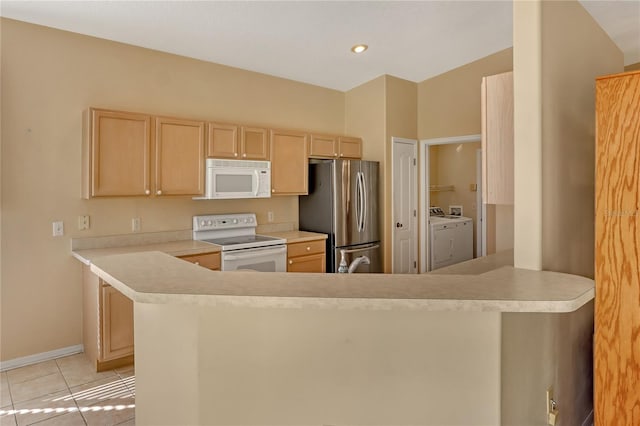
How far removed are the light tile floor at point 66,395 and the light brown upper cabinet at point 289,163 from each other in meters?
2.24

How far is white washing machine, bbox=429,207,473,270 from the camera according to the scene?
18.3 ft

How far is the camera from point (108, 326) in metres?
2.91

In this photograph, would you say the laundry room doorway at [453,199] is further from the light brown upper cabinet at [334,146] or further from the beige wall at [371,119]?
the light brown upper cabinet at [334,146]

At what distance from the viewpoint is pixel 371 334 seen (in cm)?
135

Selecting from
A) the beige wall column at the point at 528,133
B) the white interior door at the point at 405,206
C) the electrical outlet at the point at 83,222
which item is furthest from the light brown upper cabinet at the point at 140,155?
the beige wall column at the point at 528,133

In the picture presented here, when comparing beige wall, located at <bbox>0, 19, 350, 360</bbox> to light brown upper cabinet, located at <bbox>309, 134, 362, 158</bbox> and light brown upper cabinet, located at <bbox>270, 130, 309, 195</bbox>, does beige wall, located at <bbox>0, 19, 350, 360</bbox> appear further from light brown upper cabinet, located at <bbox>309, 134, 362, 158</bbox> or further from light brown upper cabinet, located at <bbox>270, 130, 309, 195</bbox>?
light brown upper cabinet, located at <bbox>309, 134, 362, 158</bbox>

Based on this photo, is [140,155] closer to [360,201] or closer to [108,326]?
[108,326]

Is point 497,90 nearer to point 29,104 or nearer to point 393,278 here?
point 393,278

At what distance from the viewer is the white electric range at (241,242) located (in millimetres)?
3475

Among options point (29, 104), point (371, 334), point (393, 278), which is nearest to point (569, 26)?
point (393, 278)

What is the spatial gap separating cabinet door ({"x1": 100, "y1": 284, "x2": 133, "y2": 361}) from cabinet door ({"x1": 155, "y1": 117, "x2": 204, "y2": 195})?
0.94 m

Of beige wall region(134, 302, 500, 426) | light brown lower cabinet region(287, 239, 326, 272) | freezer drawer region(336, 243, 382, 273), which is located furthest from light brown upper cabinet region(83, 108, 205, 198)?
beige wall region(134, 302, 500, 426)

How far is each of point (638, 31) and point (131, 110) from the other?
4254 mm

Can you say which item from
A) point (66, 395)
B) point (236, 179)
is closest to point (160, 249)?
point (236, 179)
